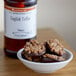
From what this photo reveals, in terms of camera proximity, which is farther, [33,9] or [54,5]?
[54,5]

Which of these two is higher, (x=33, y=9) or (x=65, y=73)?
(x=33, y=9)

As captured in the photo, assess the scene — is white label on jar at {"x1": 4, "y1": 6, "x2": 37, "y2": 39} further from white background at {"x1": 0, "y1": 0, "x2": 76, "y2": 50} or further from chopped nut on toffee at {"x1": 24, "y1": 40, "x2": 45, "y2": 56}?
white background at {"x1": 0, "y1": 0, "x2": 76, "y2": 50}

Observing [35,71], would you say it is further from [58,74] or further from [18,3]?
[18,3]

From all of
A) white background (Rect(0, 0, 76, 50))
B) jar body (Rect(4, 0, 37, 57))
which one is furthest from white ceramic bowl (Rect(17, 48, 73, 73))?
white background (Rect(0, 0, 76, 50))

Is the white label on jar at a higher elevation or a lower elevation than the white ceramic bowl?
higher

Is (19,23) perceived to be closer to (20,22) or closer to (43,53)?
(20,22)

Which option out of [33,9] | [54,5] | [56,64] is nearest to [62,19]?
[54,5]

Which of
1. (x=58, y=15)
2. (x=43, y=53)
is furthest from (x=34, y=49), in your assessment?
(x=58, y=15)
